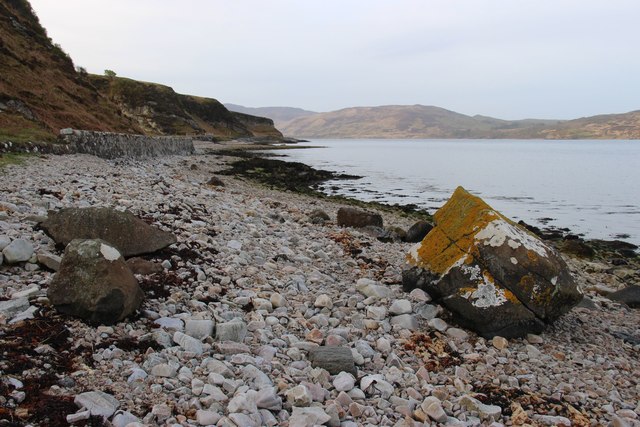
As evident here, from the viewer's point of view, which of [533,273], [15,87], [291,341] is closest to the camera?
[291,341]

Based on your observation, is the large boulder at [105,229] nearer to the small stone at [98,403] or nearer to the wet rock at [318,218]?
the small stone at [98,403]

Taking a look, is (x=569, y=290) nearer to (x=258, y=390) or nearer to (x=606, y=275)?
(x=258, y=390)

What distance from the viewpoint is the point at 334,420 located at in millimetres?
4070

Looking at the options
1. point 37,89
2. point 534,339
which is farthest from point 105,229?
point 37,89

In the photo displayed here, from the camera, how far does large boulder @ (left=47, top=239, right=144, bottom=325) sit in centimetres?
490

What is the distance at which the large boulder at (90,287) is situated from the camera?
4898 millimetres

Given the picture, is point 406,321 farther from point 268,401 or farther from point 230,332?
point 268,401

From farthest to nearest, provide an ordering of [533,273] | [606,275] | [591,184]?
1. [591,184]
2. [606,275]
3. [533,273]

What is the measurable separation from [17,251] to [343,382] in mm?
4611

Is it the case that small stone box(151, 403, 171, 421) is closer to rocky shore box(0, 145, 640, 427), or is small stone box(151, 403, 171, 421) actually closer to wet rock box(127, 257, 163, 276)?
rocky shore box(0, 145, 640, 427)

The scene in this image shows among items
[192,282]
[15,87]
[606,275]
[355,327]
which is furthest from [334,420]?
[15,87]

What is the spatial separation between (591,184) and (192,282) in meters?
48.6

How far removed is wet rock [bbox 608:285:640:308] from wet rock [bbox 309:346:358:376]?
8.37 metres

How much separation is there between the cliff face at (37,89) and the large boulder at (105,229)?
14580mm
